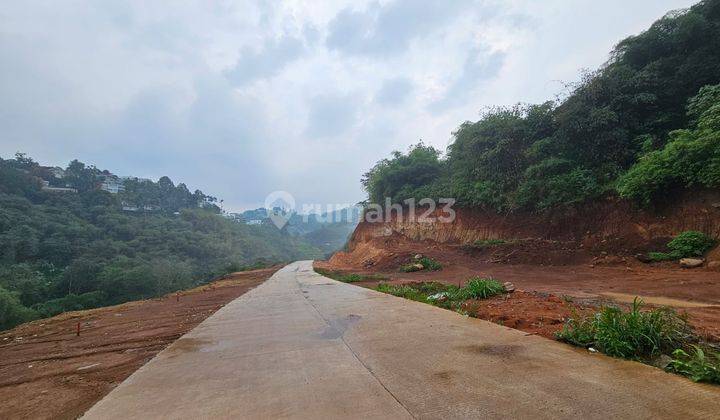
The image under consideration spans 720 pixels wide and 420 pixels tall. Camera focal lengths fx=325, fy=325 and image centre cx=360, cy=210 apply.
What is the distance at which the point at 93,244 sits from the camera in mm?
40469

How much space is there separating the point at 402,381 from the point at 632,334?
2.50 metres

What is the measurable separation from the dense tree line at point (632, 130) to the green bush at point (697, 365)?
9520 mm

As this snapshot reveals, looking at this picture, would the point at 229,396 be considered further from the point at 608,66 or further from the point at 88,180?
the point at 88,180

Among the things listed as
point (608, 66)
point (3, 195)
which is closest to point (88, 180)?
point (3, 195)

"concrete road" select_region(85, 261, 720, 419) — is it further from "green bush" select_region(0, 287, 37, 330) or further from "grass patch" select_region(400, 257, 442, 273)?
"green bush" select_region(0, 287, 37, 330)

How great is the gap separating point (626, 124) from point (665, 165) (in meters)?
3.22

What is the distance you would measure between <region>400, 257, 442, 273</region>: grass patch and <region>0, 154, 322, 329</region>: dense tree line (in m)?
25.0

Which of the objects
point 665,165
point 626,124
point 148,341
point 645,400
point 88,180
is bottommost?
point 148,341

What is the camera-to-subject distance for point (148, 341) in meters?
5.66

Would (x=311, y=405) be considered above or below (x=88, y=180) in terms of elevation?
below

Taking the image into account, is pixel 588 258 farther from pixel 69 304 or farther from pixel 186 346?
pixel 69 304

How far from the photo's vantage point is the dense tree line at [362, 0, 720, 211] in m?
10.3

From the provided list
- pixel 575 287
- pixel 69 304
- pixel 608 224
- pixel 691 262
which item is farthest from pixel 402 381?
pixel 69 304

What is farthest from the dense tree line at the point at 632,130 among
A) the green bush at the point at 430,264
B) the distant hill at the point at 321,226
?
the distant hill at the point at 321,226
